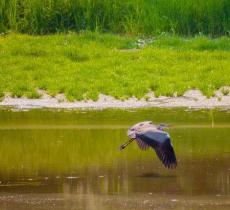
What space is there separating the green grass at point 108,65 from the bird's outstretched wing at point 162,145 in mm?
6977

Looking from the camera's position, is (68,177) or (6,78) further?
(6,78)

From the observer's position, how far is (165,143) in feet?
34.0

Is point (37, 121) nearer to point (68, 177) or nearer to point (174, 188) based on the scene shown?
point (68, 177)

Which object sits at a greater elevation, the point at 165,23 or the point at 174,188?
the point at 165,23

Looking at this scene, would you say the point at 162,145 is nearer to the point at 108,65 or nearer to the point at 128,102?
the point at 128,102

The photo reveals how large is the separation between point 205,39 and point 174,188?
34.6 ft

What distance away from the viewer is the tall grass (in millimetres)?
22016

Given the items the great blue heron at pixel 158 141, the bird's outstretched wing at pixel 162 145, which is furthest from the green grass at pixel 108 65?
the bird's outstretched wing at pixel 162 145

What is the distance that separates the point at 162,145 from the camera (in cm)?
1038

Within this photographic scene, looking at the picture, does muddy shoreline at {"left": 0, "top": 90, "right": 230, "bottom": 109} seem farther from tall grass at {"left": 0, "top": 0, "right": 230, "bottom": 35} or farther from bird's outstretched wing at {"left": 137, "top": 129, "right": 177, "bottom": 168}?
bird's outstretched wing at {"left": 137, "top": 129, "right": 177, "bottom": 168}

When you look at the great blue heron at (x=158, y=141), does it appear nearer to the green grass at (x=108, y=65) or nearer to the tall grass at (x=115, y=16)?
the green grass at (x=108, y=65)

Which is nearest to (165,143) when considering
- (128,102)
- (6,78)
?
(128,102)

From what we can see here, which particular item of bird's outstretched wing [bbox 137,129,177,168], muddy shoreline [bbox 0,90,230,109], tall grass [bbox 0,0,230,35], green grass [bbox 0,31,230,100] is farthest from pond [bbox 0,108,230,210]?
tall grass [bbox 0,0,230,35]

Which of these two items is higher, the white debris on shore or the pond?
the white debris on shore
